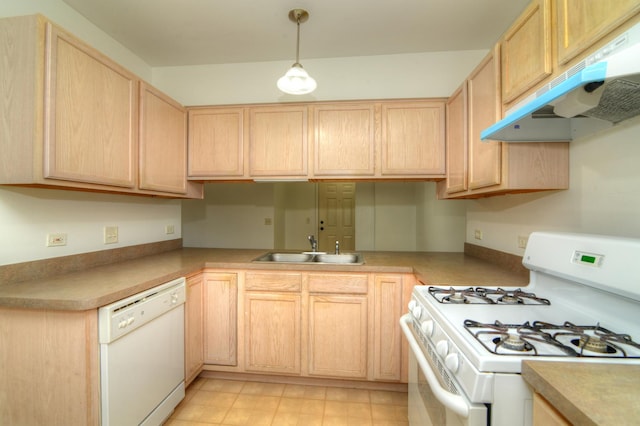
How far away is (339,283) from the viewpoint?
199 cm

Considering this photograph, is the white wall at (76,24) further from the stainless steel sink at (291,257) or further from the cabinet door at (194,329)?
the stainless steel sink at (291,257)

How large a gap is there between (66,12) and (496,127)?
256 centimetres

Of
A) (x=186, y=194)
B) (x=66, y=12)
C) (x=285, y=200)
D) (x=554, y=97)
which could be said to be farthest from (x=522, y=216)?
(x=285, y=200)

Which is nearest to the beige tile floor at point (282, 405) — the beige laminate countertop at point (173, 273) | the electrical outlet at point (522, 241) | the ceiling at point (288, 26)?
the beige laminate countertop at point (173, 273)

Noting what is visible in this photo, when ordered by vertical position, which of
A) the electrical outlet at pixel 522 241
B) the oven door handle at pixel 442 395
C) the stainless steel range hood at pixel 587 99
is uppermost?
the stainless steel range hood at pixel 587 99

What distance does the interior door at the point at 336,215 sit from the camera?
18.2 ft

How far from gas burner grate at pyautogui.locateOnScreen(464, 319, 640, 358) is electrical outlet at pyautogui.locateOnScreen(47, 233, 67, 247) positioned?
2087 millimetres

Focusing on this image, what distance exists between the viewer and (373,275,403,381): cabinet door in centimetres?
194

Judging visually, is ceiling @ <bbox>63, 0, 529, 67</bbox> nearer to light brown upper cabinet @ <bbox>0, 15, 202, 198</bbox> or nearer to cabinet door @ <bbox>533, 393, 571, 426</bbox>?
light brown upper cabinet @ <bbox>0, 15, 202, 198</bbox>

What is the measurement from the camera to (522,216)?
1725 mm

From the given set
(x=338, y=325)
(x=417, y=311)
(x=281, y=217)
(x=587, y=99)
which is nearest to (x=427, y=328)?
(x=417, y=311)

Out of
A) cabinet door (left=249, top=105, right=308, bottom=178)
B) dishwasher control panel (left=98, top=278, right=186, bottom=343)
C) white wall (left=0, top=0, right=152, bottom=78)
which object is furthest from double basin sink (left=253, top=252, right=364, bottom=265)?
white wall (left=0, top=0, right=152, bottom=78)

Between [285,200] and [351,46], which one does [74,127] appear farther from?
[285,200]

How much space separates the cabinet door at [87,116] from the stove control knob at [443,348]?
174cm
